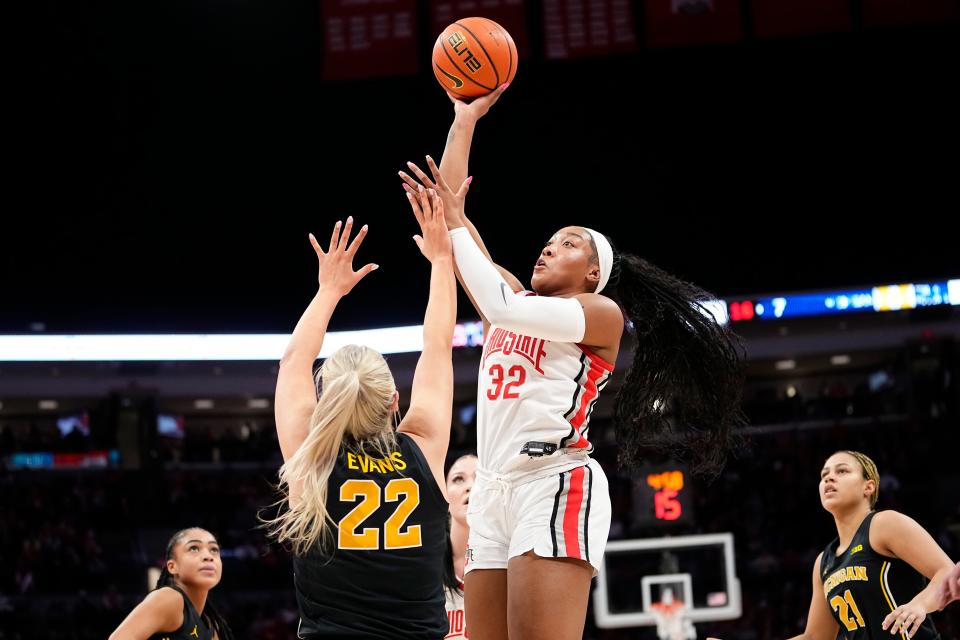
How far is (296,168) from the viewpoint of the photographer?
18141 mm

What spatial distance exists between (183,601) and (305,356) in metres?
2.53

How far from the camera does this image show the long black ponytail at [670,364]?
436 cm

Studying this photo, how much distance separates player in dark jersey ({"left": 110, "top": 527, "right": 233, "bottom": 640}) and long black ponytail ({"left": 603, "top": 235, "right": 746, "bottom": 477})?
2.22 metres

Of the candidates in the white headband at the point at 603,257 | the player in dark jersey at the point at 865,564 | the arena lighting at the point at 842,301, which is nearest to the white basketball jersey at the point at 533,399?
the white headband at the point at 603,257

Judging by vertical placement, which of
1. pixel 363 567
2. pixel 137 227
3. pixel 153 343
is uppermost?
pixel 137 227

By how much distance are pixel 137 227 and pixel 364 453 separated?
16397 millimetres

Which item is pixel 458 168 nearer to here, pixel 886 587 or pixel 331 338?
pixel 886 587

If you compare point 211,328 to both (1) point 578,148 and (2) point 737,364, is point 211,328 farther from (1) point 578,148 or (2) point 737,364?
(2) point 737,364

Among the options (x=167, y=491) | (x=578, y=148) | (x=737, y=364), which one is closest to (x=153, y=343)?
(x=167, y=491)

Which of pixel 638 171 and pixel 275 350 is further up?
pixel 638 171

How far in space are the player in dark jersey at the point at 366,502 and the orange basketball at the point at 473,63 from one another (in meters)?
1.91

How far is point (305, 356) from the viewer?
312 centimetres

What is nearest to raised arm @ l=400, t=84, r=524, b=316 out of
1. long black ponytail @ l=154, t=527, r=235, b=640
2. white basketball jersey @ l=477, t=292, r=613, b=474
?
white basketball jersey @ l=477, t=292, r=613, b=474

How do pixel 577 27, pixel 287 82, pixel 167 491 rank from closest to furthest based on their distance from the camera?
pixel 577 27 < pixel 287 82 < pixel 167 491
